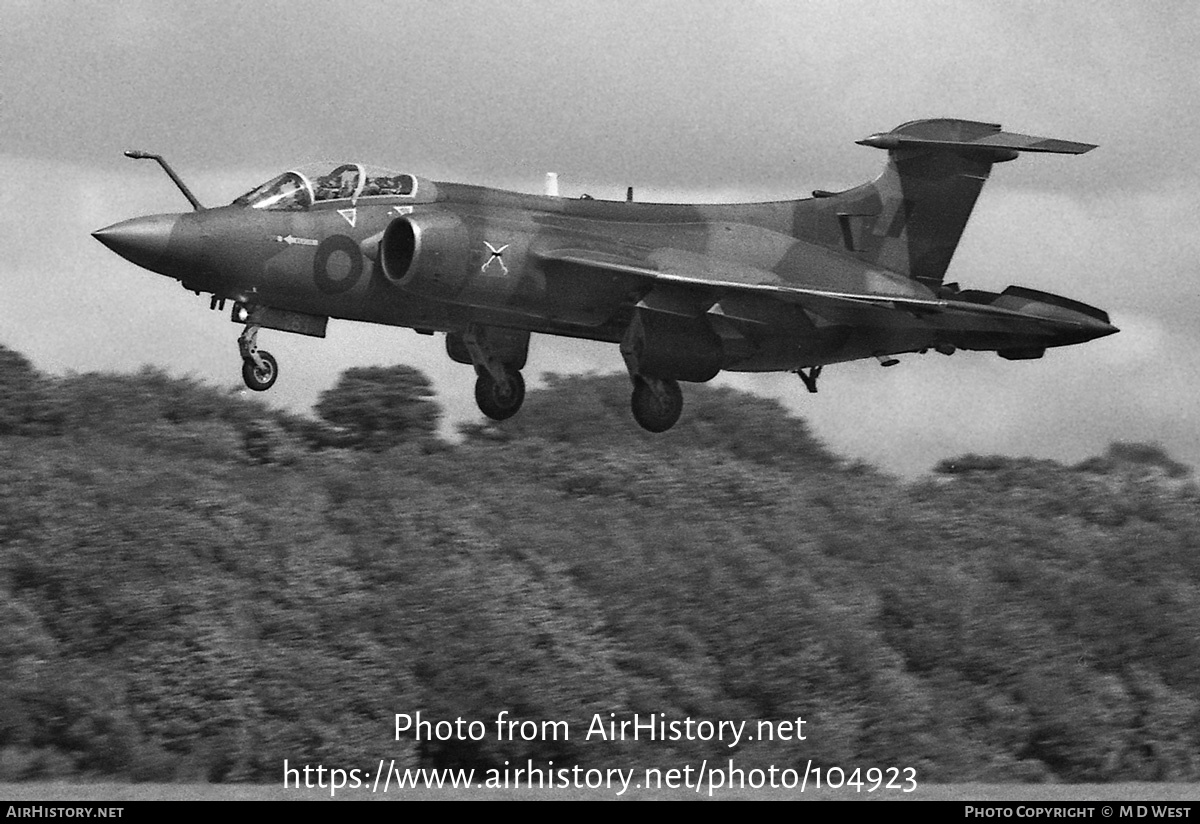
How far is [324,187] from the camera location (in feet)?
59.0

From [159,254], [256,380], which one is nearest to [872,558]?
[256,380]

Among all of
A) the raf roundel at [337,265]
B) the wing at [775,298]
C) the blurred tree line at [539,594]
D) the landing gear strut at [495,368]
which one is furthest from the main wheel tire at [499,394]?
the raf roundel at [337,265]

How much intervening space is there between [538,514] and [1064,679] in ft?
20.8

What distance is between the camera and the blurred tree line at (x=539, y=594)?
1548 cm

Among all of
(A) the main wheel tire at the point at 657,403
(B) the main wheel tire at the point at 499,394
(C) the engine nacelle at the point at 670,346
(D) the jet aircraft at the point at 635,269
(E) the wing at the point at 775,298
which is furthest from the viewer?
(B) the main wheel tire at the point at 499,394

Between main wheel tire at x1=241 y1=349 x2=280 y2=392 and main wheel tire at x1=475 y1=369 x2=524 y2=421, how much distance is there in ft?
10.8

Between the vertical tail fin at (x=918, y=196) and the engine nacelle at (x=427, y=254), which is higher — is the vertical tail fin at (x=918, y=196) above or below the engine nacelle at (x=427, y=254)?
above

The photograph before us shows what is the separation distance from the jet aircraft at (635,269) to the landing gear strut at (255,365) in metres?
0.02

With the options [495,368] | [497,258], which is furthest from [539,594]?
[497,258]

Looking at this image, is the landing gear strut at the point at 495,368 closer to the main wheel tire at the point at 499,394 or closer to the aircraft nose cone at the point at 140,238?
the main wheel tire at the point at 499,394

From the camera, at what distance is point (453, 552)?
18344mm

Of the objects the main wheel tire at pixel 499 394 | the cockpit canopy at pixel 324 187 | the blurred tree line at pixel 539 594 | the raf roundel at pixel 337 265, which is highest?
the cockpit canopy at pixel 324 187

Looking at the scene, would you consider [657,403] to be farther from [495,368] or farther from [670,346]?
[495,368]

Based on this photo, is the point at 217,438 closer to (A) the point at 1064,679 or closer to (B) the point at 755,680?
(B) the point at 755,680
